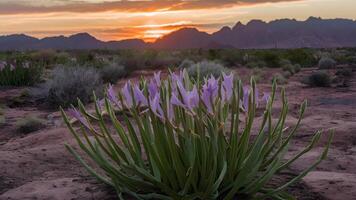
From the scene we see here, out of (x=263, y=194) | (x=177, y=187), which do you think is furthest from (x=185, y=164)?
(x=263, y=194)

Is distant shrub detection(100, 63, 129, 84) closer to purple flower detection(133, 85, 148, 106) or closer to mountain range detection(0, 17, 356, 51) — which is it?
purple flower detection(133, 85, 148, 106)

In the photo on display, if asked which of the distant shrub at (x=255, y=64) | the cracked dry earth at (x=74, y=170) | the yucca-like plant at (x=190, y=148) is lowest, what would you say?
the distant shrub at (x=255, y=64)

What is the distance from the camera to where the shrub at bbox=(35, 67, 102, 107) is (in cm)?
1346

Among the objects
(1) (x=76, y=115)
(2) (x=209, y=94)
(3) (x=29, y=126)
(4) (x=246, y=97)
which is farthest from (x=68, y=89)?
(2) (x=209, y=94)

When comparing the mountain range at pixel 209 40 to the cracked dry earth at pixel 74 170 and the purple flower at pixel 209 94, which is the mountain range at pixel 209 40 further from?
the purple flower at pixel 209 94

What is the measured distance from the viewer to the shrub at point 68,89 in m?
13.5

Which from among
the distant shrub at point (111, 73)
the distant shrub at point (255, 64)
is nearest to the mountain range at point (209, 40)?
the distant shrub at point (255, 64)

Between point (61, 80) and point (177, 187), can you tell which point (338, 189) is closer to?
point (177, 187)

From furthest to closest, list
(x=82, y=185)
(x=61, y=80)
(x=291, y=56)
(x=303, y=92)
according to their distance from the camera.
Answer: (x=291, y=56) → (x=303, y=92) → (x=61, y=80) → (x=82, y=185)

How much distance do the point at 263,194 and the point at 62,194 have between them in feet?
5.20

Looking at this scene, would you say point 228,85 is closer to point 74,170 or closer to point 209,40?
point 74,170

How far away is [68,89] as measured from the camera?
13.7m

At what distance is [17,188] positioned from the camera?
14.9ft

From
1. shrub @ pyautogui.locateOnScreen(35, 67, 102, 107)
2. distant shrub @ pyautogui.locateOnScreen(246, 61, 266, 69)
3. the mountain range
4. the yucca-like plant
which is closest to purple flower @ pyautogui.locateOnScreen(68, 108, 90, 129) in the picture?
the yucca-like plant
